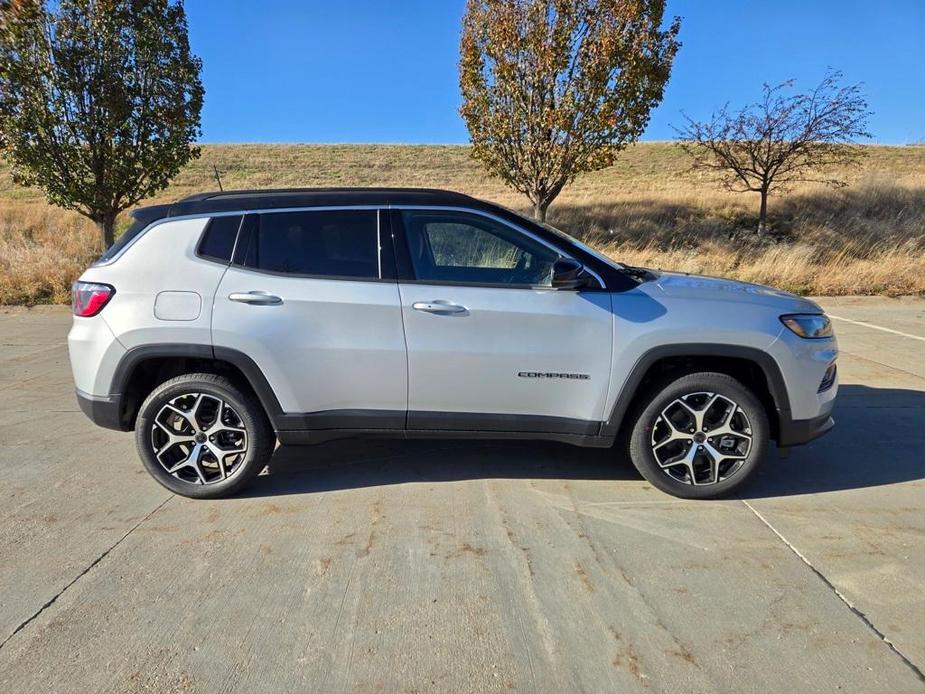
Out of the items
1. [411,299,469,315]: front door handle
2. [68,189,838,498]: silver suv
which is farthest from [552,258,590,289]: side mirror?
[411,299,469,315]: front door handle

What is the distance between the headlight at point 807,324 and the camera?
3.79 meters

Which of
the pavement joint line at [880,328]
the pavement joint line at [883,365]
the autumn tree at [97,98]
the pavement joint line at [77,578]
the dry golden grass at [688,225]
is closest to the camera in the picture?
the pavement joint line at [77,578]

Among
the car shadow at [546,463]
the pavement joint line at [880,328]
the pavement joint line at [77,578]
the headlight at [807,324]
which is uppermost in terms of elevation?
the headlight at [807,324]

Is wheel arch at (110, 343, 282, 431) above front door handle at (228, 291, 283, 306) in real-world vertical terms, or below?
below

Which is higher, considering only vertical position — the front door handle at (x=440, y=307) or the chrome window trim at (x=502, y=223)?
the chrome window trim at (x=502, y=223)

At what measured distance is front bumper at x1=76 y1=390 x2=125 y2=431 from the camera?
388 centimetres

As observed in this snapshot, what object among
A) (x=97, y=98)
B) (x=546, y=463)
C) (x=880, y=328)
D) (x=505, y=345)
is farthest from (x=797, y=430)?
(x=97, y=98)

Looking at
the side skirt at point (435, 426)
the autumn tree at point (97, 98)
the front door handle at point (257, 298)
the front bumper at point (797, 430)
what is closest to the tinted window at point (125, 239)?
the front door handle at point (257, 298)

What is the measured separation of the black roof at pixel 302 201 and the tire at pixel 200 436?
1.01 m

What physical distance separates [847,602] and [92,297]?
4216 mm

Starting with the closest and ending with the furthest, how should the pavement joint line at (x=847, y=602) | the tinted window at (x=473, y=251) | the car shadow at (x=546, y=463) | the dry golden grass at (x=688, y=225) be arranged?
the pavement joint line at (x=847, y=602) → the tinted window at (x=473, y=251) → the car shadow at (x=546, y=463) → the dry golden grass at (x=688, y=225)

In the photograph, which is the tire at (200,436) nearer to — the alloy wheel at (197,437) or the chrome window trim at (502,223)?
the alloy wheel at (197,437)

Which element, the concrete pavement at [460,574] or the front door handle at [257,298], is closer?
the concrete pavement at [460,574]

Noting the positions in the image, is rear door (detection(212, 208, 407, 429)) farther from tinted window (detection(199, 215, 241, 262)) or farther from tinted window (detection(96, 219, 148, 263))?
tinted window (detection(96, 219, 148, 263))
